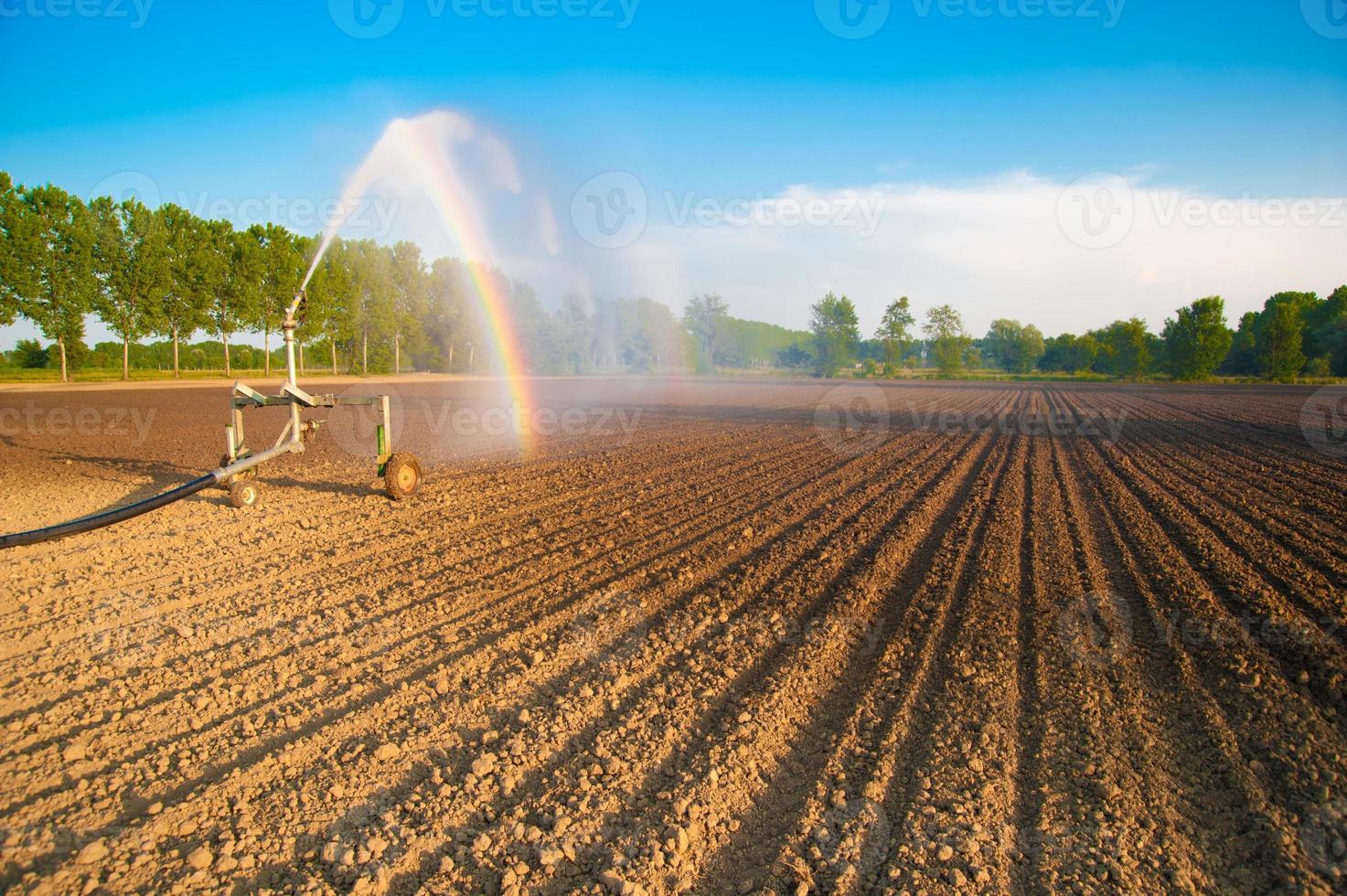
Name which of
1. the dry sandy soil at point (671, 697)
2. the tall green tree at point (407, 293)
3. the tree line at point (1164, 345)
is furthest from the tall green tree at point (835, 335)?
the dry sandy soil at point (671, 697)

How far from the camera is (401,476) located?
10203 mm

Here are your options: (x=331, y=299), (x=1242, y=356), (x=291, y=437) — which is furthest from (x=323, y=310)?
(x=1242, y=356)

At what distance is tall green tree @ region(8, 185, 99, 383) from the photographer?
38.8 meters

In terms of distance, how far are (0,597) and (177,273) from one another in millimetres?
51886

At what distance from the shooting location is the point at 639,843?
10.5ft

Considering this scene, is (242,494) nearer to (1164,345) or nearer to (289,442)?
(289,442)

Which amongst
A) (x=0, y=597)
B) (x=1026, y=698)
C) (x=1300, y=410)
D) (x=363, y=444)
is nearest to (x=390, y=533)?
(x=0, y=597)

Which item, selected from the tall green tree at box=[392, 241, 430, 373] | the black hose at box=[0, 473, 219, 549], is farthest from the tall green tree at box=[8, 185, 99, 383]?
the black hose at box=[0, 473, 219, 549]

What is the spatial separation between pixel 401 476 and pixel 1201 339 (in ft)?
282

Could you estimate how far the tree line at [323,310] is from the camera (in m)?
40.2

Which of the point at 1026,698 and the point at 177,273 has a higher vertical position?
the point at 177,273

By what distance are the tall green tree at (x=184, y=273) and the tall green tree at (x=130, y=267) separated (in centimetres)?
59

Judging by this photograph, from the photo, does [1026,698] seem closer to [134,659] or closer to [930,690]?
[930,690]

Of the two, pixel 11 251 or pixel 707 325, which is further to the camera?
pixel 707 325
